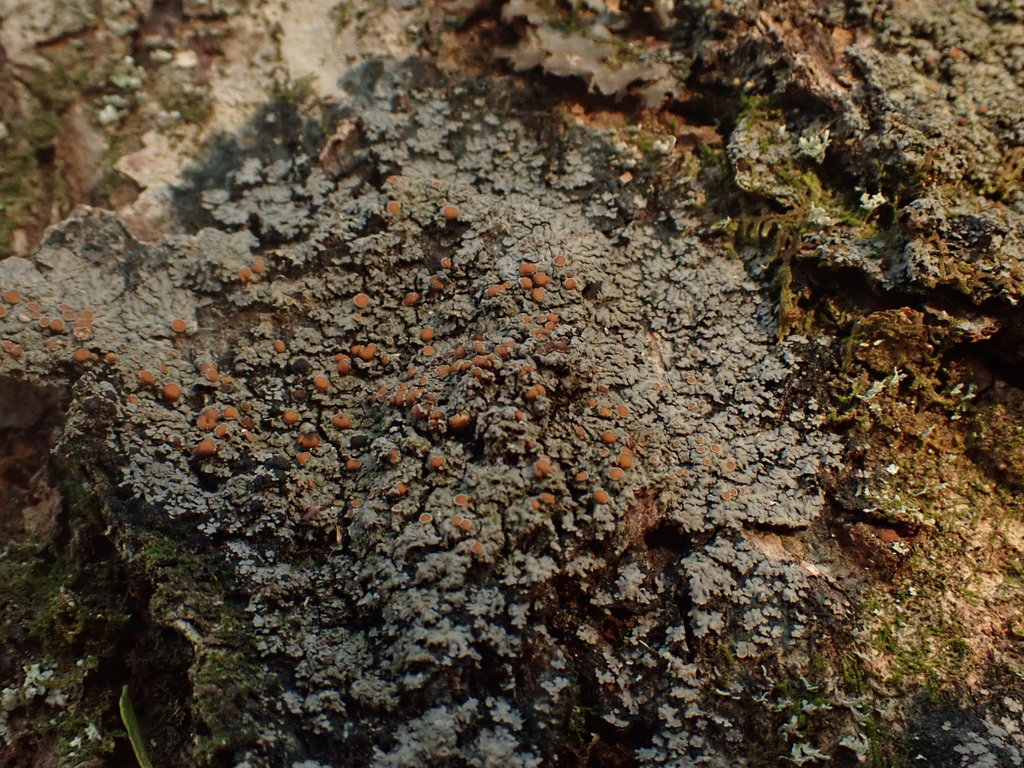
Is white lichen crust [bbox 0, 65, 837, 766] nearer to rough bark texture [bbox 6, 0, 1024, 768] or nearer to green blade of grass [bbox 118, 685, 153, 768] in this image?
rough bark texture [bbox 6, 0, 1024, 768]

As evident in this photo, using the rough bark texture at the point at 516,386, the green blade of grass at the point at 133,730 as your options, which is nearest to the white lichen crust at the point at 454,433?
the rough bark texture at the point at 516,386

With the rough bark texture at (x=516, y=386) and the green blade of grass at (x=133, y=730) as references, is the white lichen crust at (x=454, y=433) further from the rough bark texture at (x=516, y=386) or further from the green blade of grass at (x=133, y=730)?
the green blade of grass at (x=133, y=730)

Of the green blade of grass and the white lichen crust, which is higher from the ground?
the white lichen crust

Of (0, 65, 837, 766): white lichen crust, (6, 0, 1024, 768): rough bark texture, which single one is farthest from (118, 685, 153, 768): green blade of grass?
(0, 65, 837, 766): white lichen crust

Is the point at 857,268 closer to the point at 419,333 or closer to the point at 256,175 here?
the point at 419,333

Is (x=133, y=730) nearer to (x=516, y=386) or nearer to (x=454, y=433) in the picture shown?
(x=454, y=433)

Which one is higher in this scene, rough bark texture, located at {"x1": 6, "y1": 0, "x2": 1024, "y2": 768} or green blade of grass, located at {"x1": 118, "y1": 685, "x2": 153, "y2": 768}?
rough bark texture, located at {"x1": 6, "y1": 0, "x2": 1024, "y2": 768}

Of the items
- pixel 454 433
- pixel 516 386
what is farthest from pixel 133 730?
pixel 516 386

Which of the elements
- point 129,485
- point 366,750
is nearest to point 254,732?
point 366,750
